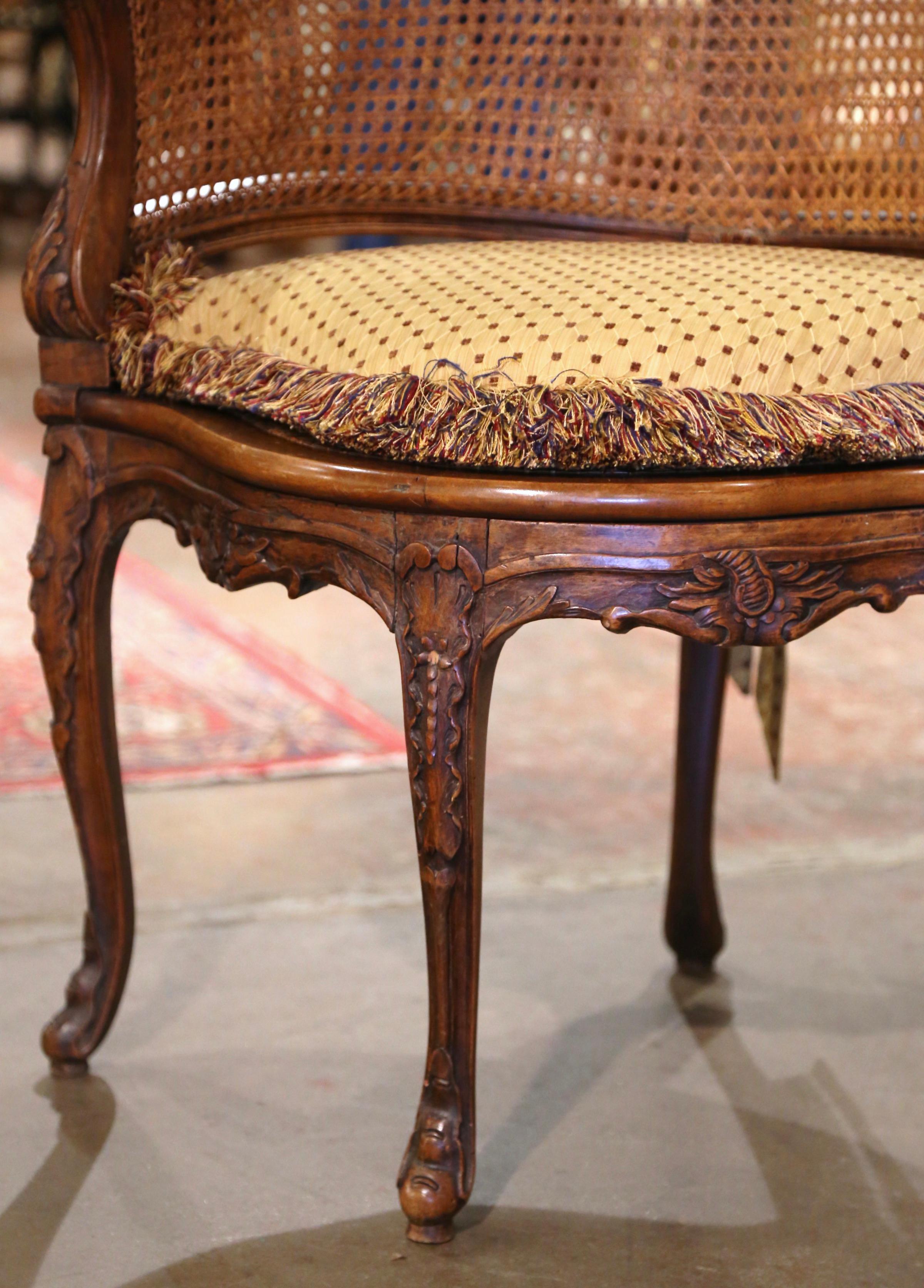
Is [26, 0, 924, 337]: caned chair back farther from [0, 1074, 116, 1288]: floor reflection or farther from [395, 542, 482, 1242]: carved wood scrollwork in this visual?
[0, 1074, 116, 1288]: floor reflection

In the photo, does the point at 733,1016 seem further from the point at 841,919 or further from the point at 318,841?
the point at 318,841

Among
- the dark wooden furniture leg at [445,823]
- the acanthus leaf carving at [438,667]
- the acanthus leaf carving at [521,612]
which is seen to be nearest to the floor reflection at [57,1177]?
the dark wooden furniture leg at [445,823]

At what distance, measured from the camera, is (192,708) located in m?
1.93

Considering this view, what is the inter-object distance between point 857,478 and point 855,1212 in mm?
481

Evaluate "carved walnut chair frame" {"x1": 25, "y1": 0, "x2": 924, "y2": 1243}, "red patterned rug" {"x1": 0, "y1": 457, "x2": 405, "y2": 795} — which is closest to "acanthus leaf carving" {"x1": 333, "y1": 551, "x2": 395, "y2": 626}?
"carved walnut chair frame" {"x1": 25, "y1": 0, "x2": 924, "y2": 1243}

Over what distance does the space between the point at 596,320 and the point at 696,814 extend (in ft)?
1.79

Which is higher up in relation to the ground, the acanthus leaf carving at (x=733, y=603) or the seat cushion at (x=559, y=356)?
the seat cushion at (x=559, y=356)

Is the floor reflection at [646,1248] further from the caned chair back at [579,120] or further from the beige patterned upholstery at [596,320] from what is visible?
the caned chair back at [579,120]

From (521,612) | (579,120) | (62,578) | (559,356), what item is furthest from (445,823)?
(579,120)

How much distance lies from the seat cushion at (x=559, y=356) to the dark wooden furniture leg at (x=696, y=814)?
363 millimetres

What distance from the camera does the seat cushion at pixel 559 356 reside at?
0.76 metres

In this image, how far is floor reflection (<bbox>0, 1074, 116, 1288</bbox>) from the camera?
909mm

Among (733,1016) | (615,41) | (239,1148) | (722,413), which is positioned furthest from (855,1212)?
(615,41)

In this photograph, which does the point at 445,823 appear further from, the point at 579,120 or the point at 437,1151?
the point at 579,120
